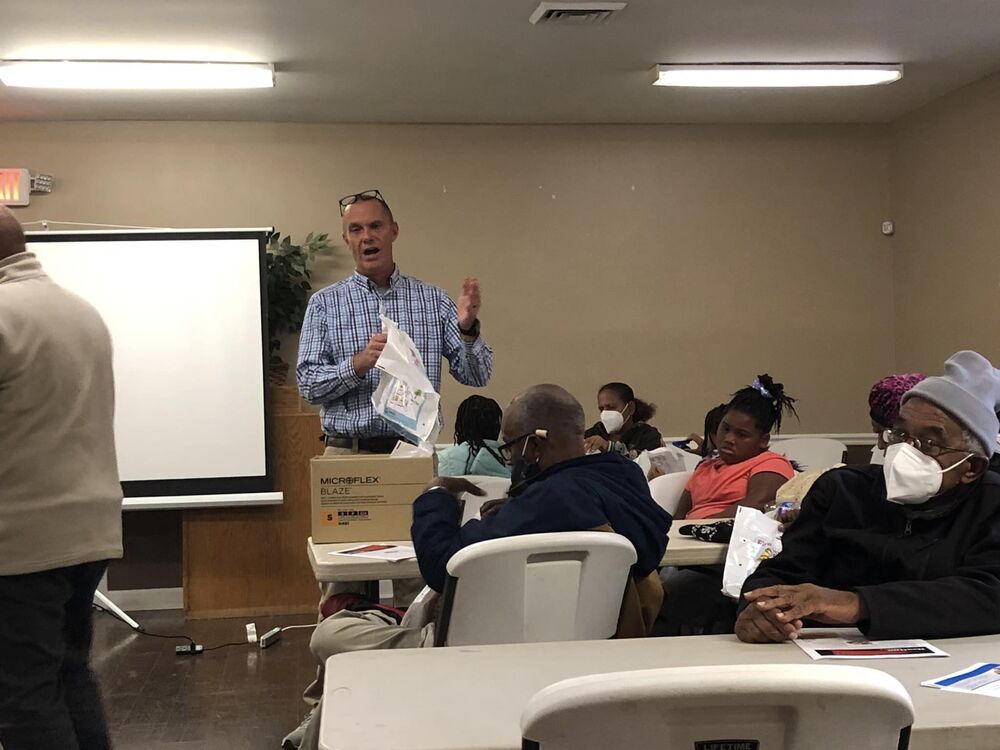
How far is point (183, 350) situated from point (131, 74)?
1.42m

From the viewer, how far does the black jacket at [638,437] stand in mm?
5273

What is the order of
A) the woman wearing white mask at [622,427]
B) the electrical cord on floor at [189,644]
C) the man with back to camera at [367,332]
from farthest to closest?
the woman wearing white mask at [622,427] → the electrical cord on floor at [189,644] → the man with back to camera at [367,332]

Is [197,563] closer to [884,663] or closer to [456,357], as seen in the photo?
[456,357]

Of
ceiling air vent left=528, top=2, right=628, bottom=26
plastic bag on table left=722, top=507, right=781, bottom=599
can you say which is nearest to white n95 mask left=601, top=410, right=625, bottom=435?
ceiling air vent left=528, top=2, right=628, bottom=26

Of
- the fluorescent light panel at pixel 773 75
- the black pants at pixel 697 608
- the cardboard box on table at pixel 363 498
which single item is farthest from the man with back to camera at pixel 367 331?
the fluorescent light panel at pixel 773 75

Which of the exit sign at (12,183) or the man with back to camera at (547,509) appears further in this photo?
the exit sign at (12,183)

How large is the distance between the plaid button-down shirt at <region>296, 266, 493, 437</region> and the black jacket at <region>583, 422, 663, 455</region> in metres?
1.67

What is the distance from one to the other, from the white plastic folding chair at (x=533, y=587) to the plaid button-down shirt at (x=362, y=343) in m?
1.37

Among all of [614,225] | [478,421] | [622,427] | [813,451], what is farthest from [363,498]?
[614,225]

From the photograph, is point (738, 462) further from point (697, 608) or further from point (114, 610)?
point (114, 610)

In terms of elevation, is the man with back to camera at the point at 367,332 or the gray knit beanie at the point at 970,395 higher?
the man with back to camera at the point at 367,332

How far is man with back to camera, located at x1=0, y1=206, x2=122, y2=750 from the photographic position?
2.36 metres

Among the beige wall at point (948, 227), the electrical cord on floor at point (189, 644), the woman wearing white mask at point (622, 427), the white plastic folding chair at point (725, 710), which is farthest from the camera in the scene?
the beige wall at point (948, 227)

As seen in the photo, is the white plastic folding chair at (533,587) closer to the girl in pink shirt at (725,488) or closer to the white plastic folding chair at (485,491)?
the white plastic folding chair at (485,491)
